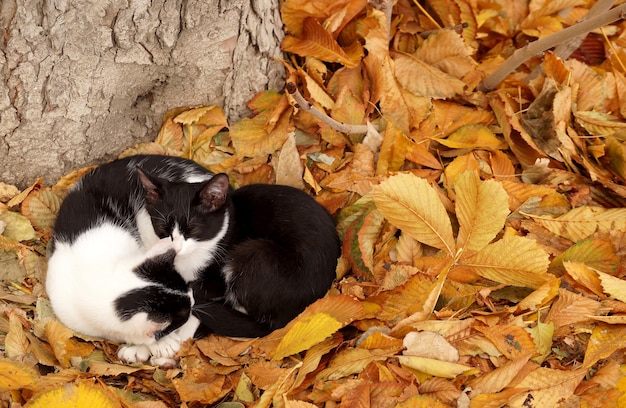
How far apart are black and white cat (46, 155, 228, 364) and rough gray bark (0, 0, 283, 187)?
0.20 meters

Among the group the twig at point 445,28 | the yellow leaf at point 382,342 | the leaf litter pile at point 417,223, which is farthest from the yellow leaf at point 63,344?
the twig at point 445,28

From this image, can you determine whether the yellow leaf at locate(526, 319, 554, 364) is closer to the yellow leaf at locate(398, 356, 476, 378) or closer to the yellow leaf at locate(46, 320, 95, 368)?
the yellow leaf at locate(398, 356, 476, 378)

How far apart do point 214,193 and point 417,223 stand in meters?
0.79

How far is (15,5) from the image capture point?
216 cm

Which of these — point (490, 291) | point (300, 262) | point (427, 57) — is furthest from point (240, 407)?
point (427, 57)

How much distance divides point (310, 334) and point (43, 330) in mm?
985

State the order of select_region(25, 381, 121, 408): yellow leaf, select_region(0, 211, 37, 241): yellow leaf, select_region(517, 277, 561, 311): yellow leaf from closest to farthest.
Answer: select_region(25, 381, 121, 408): yellow leaf < select_region(517, 277, 561, 311): yellow leaf < select_region(0, 211, 37, 241): yellow leaf

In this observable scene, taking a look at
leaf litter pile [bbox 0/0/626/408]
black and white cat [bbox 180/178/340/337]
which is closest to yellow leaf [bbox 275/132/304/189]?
leaf litter pile [bbox 0/0/626/408]

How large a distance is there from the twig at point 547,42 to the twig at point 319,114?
2.32 ft

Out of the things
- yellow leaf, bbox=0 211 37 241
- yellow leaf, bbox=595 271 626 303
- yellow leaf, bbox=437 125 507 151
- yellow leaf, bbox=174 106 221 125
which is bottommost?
yellow leaf, bbox=595 271 626 303

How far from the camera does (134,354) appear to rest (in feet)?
7.17

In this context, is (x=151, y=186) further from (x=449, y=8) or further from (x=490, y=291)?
(x=449, y=8)

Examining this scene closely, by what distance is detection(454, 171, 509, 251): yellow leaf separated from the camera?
7.25ft

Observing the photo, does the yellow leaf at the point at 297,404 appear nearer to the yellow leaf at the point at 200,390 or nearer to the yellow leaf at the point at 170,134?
the yellow leaf at the point at 200,390
